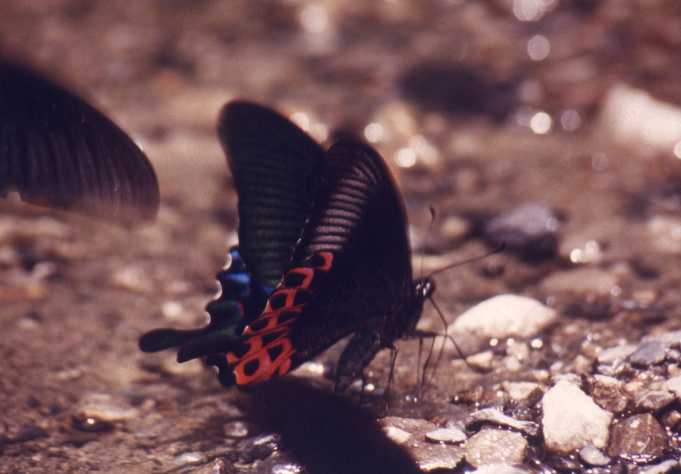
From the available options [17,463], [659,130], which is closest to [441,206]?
[659,130]

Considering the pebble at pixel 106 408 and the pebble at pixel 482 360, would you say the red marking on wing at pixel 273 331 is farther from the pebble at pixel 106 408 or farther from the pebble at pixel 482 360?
the pebble at pixel 482 360

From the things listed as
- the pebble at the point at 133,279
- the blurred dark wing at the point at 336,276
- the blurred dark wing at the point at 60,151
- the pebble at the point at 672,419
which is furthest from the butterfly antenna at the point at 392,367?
the pebble at the point at 133,279

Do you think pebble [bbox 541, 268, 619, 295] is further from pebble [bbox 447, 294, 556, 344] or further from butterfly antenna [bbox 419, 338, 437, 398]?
butterfly antenna [bbox 419, 338, 437, 398]

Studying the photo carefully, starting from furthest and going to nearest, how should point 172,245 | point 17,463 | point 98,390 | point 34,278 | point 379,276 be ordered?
1. point 172,245
2. point 34,278
3. point 98,390
4. point 379,276
5. point 17,463

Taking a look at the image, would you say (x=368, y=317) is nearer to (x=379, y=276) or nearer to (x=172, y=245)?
(x=379, y=276)

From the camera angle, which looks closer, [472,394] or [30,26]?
[472,394]

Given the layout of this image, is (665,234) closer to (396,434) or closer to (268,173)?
(396,434)
